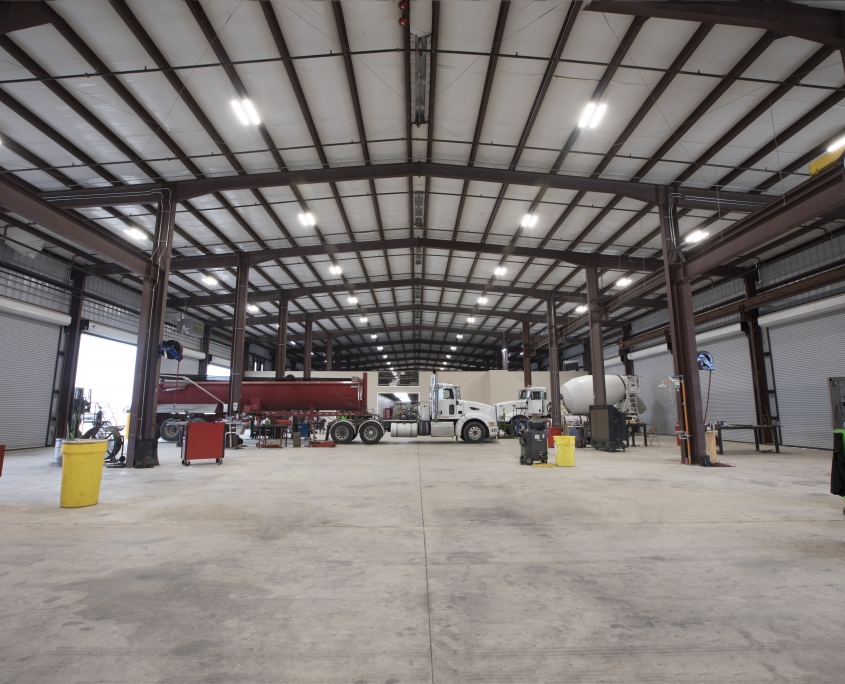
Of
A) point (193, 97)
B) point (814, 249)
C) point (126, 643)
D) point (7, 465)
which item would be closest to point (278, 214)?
point (193, 97)

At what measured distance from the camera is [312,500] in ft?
24.0

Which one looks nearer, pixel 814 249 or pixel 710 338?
pixel 814 249

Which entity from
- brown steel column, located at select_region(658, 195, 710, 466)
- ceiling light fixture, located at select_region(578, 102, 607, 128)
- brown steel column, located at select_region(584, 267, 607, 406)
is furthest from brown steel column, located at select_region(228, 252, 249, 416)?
brown steel column, located at select_region(658, 195, 710, 466)

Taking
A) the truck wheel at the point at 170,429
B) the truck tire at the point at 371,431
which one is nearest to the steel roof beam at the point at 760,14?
the truck tire at the point at 371,431

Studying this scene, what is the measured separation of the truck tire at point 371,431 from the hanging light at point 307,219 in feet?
29.8

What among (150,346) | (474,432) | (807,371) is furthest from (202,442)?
(807,371)

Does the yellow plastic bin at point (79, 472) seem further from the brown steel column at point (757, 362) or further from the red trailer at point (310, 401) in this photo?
the brown steel column at point (757, 362)

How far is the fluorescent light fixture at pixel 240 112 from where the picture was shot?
434 inches

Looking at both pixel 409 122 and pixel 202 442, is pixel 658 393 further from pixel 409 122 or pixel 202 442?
pixel 202 442

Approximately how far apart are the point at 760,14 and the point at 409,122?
8.28m

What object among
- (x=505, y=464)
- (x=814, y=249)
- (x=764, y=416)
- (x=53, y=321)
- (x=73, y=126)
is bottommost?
(x=505, y=464)

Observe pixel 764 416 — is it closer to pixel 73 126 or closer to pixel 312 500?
pixel 312 500

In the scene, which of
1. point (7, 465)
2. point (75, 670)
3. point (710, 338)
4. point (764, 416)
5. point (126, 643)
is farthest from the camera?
point (710, 338)

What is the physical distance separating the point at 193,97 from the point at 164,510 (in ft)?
33.1
